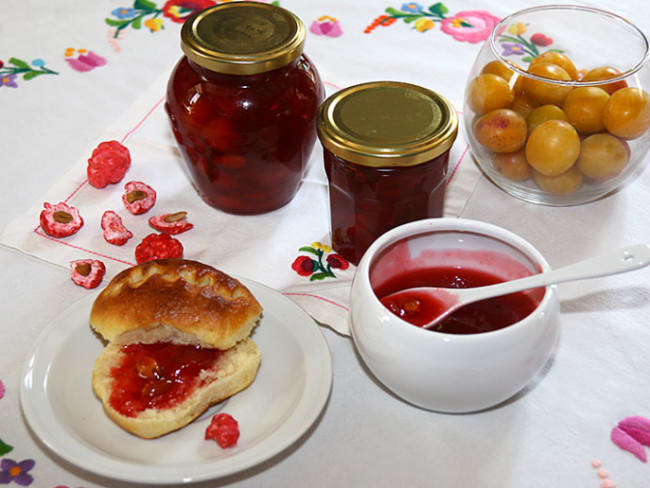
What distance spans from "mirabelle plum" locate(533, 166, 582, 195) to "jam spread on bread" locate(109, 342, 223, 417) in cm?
57

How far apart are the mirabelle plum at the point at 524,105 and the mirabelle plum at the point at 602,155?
9cm

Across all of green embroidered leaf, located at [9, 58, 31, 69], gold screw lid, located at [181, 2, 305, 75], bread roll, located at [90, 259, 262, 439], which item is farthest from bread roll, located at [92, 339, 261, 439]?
green embroidered leaf, located at [9, 58, 31, 69]

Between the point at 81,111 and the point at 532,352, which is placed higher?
the point at 532,352

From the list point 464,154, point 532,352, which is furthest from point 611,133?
point 532,352

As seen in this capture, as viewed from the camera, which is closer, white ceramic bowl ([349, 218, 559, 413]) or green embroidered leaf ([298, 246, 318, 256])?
white ceramic bowl ([349, 218, 559, 413])

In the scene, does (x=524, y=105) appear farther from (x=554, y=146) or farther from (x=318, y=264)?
(x=318, y=264)

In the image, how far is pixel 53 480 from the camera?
84 cm

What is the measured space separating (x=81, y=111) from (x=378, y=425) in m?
0.88

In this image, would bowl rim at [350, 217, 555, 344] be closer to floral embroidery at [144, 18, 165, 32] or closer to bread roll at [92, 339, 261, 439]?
bread roll at [92, 339, 261, 439]

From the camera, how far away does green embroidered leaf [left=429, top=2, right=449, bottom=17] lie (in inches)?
66.5

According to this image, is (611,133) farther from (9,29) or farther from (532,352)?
(9,29)

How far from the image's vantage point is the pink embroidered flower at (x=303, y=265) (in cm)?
112

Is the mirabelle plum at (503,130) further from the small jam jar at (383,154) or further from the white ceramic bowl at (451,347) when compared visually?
→ the white ceramic bowl at (451,347)

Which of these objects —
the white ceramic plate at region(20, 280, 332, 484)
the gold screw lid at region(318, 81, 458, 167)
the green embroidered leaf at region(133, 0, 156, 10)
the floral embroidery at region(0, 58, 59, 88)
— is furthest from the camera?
the green embroidered leaf at region(133, 0, 156, 10)
